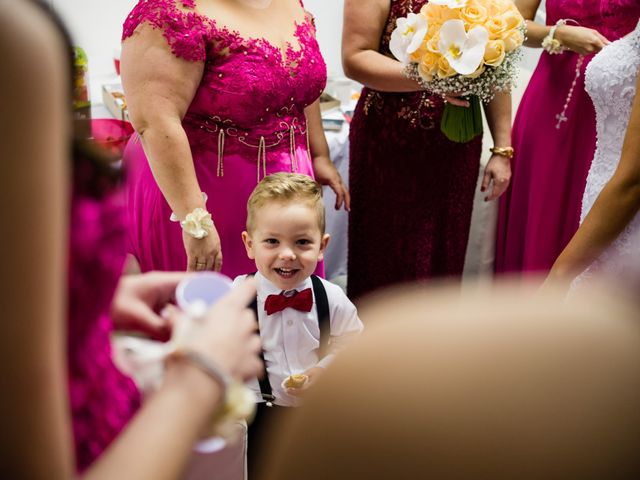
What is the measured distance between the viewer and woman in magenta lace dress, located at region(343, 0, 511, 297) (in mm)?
2410

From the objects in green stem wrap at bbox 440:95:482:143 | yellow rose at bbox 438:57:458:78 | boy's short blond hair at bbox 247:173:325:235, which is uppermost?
yellow rose at bbox 438:57:458:78

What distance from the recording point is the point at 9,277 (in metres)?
0.57

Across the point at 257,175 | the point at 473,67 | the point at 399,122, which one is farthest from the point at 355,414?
the point at 399,122

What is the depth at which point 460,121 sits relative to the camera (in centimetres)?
242

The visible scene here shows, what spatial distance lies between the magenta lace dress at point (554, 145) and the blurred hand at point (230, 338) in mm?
2257

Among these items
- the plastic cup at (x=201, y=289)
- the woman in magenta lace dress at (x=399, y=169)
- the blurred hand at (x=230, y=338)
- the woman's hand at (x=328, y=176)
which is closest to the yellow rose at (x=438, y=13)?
the woman in magenta lace dress at (x=399, y=169)

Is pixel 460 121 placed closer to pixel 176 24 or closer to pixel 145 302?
pixel 176 24

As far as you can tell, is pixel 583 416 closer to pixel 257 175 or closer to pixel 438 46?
pixel 257 175

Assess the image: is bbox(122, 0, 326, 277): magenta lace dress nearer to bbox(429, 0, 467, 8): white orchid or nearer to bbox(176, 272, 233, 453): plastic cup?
bbox(429, 0, 467, 8): white orchid

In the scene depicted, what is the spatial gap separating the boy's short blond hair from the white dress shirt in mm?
220

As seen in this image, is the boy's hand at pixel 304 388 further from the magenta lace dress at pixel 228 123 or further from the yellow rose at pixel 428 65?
the yellow rose at pixel 428 65

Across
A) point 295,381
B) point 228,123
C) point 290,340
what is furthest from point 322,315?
point 228,123

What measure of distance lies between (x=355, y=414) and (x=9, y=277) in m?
0.33

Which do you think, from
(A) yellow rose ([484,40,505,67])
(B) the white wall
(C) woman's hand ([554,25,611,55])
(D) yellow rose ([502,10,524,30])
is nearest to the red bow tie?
(A) yellow rose ([484,40,505,67])
